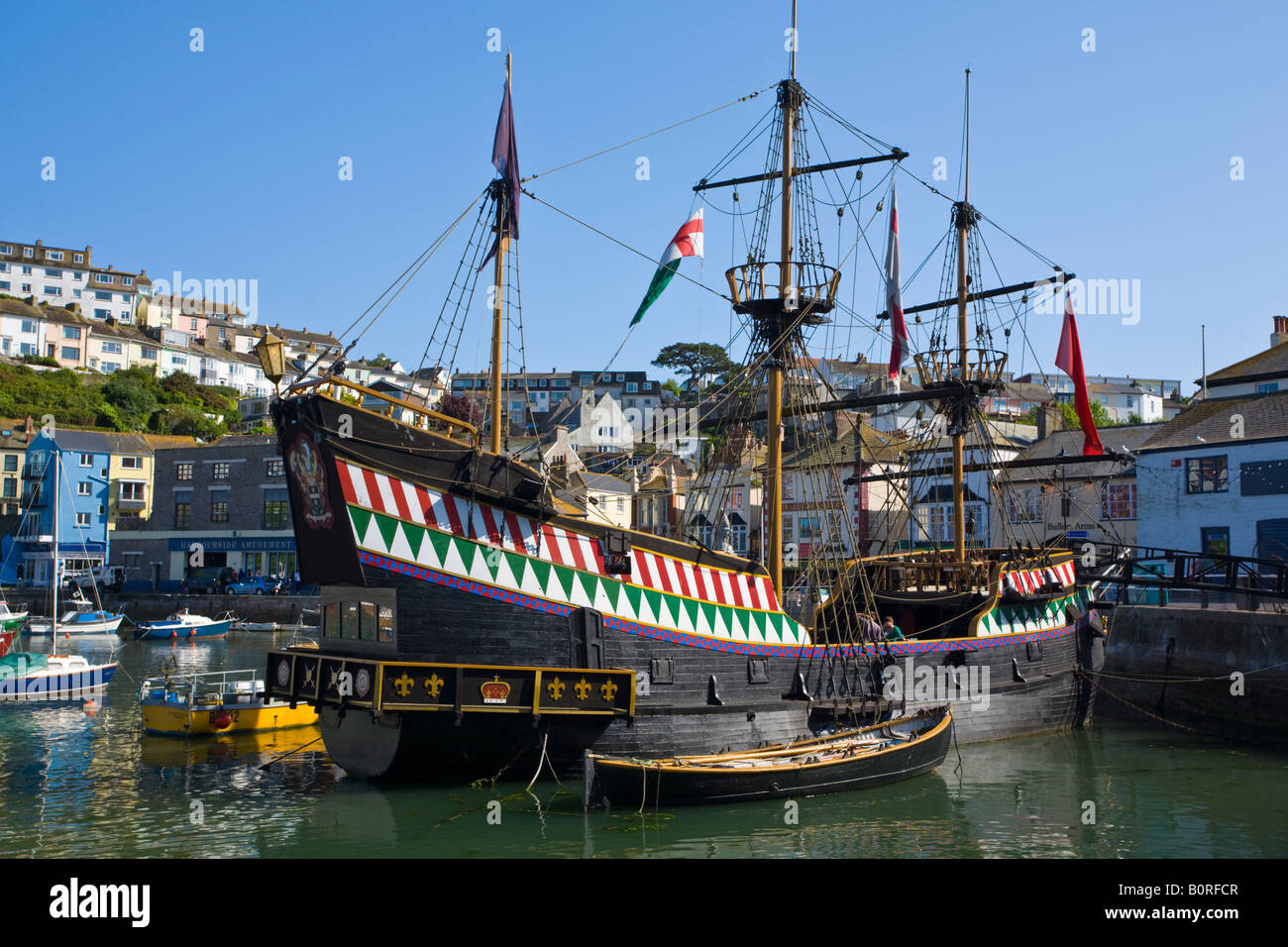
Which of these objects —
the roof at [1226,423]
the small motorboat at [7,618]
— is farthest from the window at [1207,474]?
the small motorboat at [7,618]

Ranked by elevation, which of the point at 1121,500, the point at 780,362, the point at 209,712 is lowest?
the point at 209,712

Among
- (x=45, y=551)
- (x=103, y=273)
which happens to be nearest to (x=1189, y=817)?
(x=45, y=551)

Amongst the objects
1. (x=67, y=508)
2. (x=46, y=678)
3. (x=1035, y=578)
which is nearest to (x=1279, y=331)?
(x=1035, y=578)

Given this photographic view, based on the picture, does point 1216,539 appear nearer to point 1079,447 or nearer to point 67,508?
point 1079,447

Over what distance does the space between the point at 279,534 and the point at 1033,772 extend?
56.8 m

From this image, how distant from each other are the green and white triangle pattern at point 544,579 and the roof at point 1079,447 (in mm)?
33506

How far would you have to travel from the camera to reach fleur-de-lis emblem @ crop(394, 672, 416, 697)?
17.1m

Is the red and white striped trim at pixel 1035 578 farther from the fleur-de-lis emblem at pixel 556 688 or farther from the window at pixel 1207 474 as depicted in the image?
the fleur-de-lis emblem at pixel 556 688

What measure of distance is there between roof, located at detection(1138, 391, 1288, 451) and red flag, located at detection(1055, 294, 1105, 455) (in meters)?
8.11

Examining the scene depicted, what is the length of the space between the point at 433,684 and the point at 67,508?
71.5 m

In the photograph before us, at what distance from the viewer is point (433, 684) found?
17250 mm

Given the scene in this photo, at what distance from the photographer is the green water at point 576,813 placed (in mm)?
15852

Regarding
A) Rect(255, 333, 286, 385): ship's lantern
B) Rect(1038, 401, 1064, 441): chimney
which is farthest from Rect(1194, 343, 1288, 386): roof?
Rect(255, 333, 286, 385): ship's lantern
